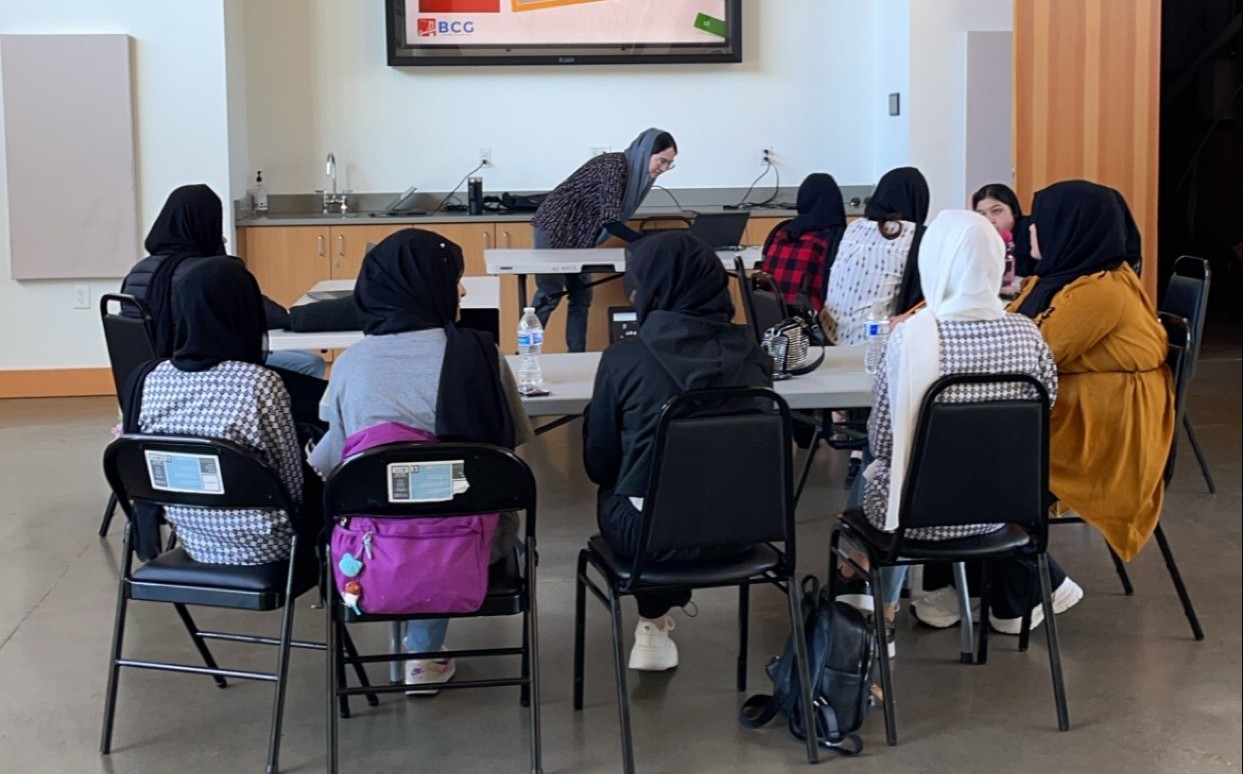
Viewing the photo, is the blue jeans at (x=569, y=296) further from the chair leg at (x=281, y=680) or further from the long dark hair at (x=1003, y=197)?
the chair leg at (x=281, y=680)

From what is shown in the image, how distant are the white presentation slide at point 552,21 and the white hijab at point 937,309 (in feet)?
17.3

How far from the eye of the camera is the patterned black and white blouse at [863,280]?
4969 millimetres

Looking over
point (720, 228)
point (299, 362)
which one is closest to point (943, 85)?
point (720, 228)

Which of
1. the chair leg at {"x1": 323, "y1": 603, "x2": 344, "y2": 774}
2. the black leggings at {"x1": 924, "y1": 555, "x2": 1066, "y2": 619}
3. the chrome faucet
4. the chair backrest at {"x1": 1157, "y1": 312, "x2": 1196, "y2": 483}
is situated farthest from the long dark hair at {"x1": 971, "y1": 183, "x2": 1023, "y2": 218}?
the chrome faucet

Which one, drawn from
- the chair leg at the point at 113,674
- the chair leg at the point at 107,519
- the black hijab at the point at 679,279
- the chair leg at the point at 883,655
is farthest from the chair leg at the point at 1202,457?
the chair leg at the point at 107,519

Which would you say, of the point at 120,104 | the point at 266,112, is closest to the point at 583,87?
the point at 266,112

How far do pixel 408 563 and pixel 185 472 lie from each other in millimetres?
500

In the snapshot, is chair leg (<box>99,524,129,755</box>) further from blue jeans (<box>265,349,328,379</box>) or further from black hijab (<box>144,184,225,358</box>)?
blue jeans (<box>265,349,328,379</box>)

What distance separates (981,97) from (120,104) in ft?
15.7

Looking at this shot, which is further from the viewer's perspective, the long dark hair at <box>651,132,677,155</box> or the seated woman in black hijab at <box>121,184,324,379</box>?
the long dark hair at <box>651,132,677,155</box>

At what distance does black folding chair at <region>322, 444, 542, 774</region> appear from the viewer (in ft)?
8.64

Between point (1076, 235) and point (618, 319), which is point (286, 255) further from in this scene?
point (1076, 235)

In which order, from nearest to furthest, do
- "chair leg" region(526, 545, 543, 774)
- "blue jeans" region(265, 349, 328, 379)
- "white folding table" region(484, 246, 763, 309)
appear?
"chair leg" region(526, 545, 543, 774), "blue jeans" region(265, 349, 328, 379), "white folding table" region(484, 246, 763, 309)

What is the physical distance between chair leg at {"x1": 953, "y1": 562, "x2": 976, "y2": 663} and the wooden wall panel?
14.4 ft
